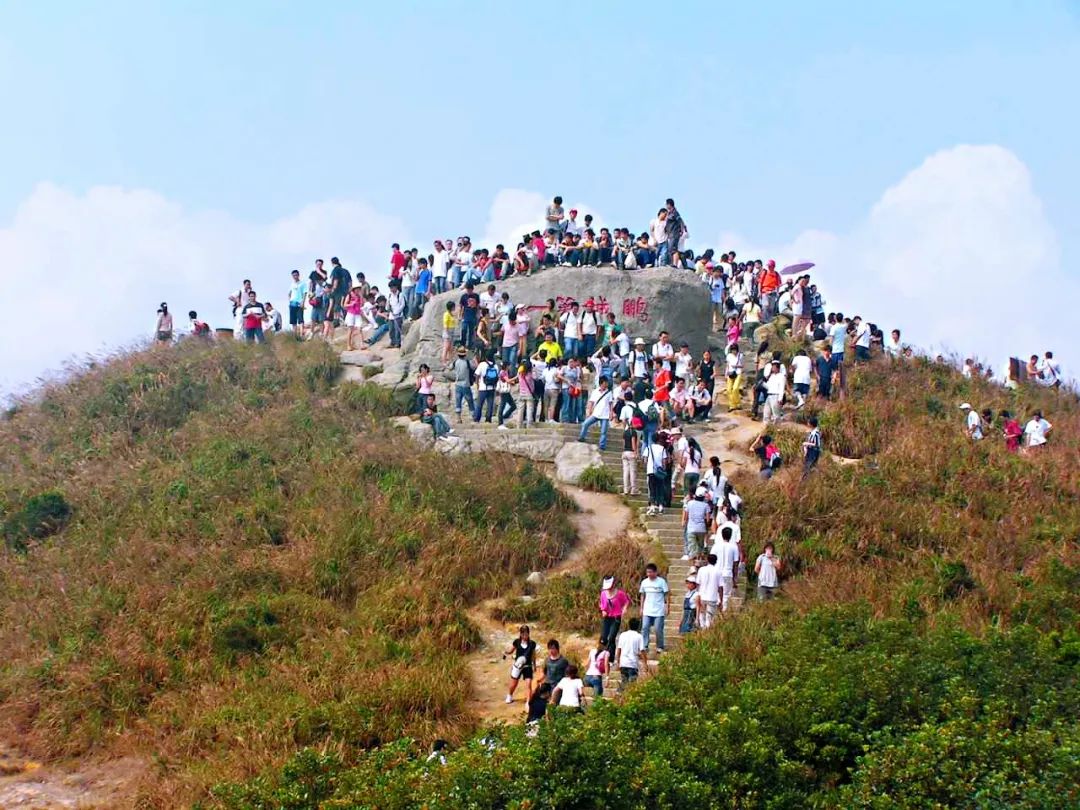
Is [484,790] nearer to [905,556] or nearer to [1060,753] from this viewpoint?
[1060,753]

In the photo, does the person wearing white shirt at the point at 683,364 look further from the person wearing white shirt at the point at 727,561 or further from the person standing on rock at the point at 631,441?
the person wearing white shirt at the point at 727,561

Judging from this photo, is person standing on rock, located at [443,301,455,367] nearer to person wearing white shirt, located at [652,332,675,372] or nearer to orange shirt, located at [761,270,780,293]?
person wearing white shirt, located at [652,332,675,372]

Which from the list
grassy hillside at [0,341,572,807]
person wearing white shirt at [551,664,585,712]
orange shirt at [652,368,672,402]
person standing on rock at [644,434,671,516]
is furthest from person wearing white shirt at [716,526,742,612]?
orange shirt at [652,368,672,402]

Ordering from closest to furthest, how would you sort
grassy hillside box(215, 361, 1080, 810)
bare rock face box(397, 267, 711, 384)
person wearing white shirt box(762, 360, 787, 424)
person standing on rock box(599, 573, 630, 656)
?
grassy hillside box(215, 361, 1080, 810) < person standing on rock box(599, 573, 630, 656) < person wearing white shirt box(762, 360, 787, 424) < bare rock face box(397, 267, 711, 384)

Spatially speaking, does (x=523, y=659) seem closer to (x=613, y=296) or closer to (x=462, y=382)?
(x=462, y=382)

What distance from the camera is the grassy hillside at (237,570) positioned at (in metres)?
16.0

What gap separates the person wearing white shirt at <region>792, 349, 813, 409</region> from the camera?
26.5 metres

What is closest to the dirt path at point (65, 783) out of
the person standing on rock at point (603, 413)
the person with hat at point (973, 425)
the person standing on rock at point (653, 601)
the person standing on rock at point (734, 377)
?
the person standing on rock at point (653, 601)

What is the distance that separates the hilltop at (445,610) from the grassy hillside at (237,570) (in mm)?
55

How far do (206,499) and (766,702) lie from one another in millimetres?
11582

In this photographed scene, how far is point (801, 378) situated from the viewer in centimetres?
2650

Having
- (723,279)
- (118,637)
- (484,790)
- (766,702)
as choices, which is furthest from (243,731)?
(723,279)

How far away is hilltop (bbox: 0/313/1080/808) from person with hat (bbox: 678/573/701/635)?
2.71ft

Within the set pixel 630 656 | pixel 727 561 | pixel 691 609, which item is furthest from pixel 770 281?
pixel 630 656
